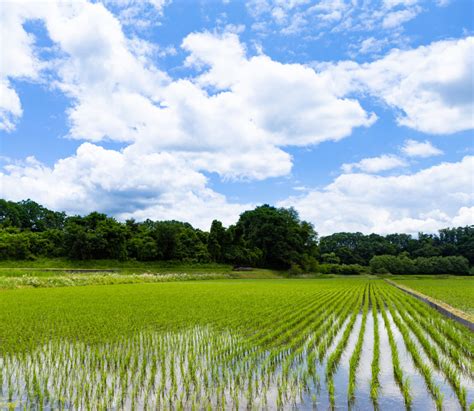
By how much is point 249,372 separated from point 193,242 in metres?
54.6

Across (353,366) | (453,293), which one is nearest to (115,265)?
(453,293)

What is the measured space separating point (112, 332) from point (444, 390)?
665 centimetres

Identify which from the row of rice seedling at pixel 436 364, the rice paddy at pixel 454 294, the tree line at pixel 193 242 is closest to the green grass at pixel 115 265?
the tree line at pixel 193 242

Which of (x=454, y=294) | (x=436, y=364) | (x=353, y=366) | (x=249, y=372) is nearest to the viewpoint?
(x=249, y=372)

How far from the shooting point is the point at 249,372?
5.46 metres

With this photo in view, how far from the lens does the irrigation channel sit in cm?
447

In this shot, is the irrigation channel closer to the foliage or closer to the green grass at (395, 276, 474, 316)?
the green grass at (395, 276, 474, 316)

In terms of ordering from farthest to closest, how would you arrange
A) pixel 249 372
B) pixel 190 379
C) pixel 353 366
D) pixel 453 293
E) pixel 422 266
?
pixel 422 266
pixel 453 293
pixel 353 366
pixel 249 372
pixel 190 379

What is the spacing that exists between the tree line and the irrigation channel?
151 ft

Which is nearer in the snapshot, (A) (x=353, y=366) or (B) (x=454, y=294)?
(A) (x=353, y=366)

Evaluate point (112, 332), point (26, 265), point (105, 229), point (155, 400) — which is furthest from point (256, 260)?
point (155, 400)

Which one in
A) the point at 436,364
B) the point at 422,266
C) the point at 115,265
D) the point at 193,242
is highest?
A: the point at 193,242

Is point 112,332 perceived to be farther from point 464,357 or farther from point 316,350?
point 464,357

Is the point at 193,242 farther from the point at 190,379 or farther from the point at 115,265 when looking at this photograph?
the point at 190,379
